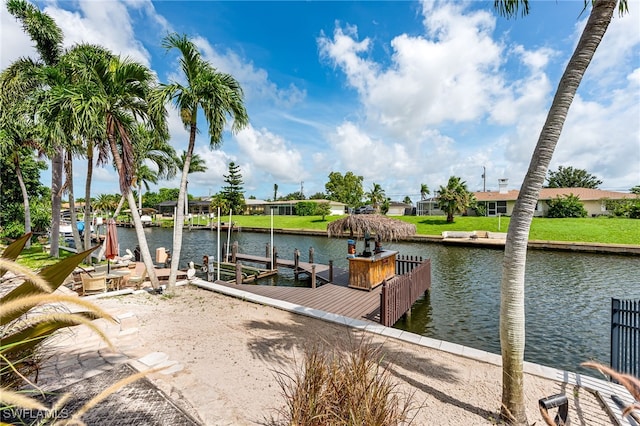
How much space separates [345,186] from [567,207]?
3090 cm

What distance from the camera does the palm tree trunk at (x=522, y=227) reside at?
3256mm

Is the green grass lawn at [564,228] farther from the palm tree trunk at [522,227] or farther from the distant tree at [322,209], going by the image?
the palm tree trunk at [522,227]

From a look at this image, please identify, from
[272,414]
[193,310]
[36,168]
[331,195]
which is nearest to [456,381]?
[272,414]

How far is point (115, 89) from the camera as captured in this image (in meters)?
8.28

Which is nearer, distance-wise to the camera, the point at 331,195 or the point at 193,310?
the point at 193,310

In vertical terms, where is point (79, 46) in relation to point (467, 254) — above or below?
above

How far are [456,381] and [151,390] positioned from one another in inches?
167

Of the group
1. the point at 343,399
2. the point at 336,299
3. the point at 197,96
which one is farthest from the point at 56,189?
the point at 343,399

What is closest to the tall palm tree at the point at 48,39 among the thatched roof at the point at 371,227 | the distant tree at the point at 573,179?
the thatched roof at the point at 371,227

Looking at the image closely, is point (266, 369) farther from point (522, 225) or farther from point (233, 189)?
point (233, 189)

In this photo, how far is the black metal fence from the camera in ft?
15.3

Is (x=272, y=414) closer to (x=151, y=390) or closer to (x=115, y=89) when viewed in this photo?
(x=151, y=390)

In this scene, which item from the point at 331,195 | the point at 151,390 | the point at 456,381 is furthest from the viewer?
the point at 331,195

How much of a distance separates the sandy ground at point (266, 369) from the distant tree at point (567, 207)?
35193 millimetres
